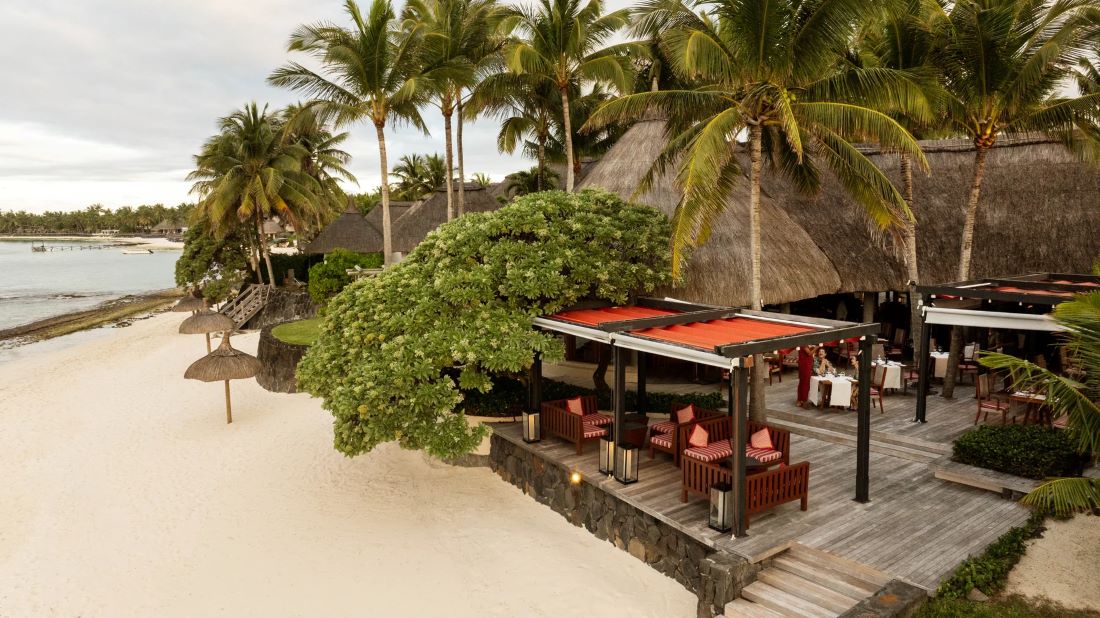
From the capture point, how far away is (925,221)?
16.8m

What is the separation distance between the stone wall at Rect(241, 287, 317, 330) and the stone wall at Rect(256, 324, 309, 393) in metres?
8.05

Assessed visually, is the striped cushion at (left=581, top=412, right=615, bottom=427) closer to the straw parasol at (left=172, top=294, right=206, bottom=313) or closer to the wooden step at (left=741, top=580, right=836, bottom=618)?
the wooden step at (left=741, top=580, right=836, bottom=618)

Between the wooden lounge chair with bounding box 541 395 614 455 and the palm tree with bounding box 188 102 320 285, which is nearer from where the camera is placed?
the wooden lounge chair with bounding box 541 395 614 455

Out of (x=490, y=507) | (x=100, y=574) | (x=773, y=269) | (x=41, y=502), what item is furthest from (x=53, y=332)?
(x=773, y=269)

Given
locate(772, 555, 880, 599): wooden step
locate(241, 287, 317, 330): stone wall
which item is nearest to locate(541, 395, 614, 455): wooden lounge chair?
locate(772, 555, 880, 599): wooden step

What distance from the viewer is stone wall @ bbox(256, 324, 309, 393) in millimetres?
18469

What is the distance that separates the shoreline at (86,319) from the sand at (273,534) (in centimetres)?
2298

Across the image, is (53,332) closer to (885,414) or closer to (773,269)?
(773,269)

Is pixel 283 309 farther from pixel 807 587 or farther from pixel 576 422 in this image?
pixel 807 587

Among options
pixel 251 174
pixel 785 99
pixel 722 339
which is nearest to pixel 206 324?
pixel 251 174

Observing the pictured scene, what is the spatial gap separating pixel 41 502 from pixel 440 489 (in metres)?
7.45

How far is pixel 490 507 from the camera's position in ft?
36.1

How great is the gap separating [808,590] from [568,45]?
43.9 feet

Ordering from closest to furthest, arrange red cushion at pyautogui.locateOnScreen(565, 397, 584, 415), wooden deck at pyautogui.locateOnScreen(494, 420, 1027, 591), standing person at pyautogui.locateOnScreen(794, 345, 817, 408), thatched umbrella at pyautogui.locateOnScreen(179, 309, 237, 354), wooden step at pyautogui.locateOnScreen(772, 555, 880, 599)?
wooden step at pyautogui.locateOnScreen(772, 555, 880, 599) < wooden deck at pyautogui.locateOnScreen(494, 420, 1027, 591) < red cushion at pyautogui.locateOnScreen(565, 397, 584, 415) < standing person at pyautogui.locateOnScreen(794, 345, 817, 408) < thatched umbrella at pyautogui.locateOnScreen(179, 309, 237, 354)
